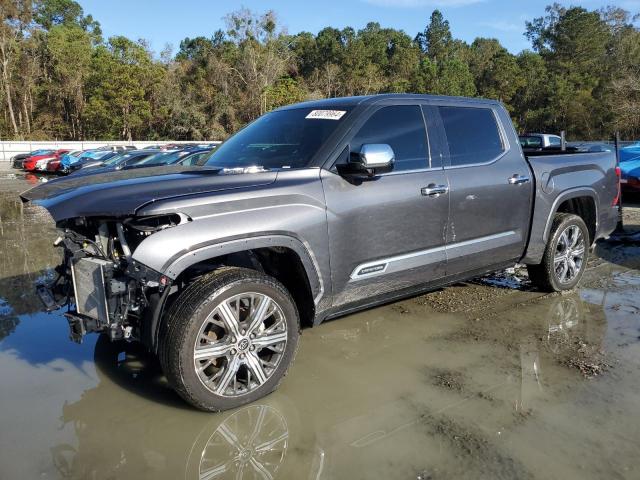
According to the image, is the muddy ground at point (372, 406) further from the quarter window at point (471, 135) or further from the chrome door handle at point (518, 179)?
the quarter window at point (471, 135)

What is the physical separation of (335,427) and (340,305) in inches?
35.5

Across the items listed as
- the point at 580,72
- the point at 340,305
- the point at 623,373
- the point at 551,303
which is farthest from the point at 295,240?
the point at 580,72

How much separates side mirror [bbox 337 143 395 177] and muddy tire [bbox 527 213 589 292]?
259 cm

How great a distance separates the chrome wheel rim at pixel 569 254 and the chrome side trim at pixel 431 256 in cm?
82

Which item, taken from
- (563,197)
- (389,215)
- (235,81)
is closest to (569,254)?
(563,197)

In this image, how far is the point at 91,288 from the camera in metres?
3.16

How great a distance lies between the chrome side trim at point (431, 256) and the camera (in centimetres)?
388

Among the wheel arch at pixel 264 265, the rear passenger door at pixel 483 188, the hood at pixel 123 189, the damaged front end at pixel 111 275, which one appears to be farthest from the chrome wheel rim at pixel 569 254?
the damaged front end at pixel 111 275

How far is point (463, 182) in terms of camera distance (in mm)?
4465

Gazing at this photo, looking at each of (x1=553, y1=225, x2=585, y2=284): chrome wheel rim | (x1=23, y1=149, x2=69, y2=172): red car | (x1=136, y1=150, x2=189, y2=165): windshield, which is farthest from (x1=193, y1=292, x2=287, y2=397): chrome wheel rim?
(x1=23, y1=149, x2=69, y2=172): red car

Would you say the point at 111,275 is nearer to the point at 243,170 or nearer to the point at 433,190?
the point at 243,170

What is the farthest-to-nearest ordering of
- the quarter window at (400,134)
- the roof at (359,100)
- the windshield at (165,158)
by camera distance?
the windshield at (165,158)
the roof at (359,100)
the quarter window at (400,134)

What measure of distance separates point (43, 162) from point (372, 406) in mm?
31901

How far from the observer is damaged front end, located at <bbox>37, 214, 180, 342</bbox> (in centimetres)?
303
